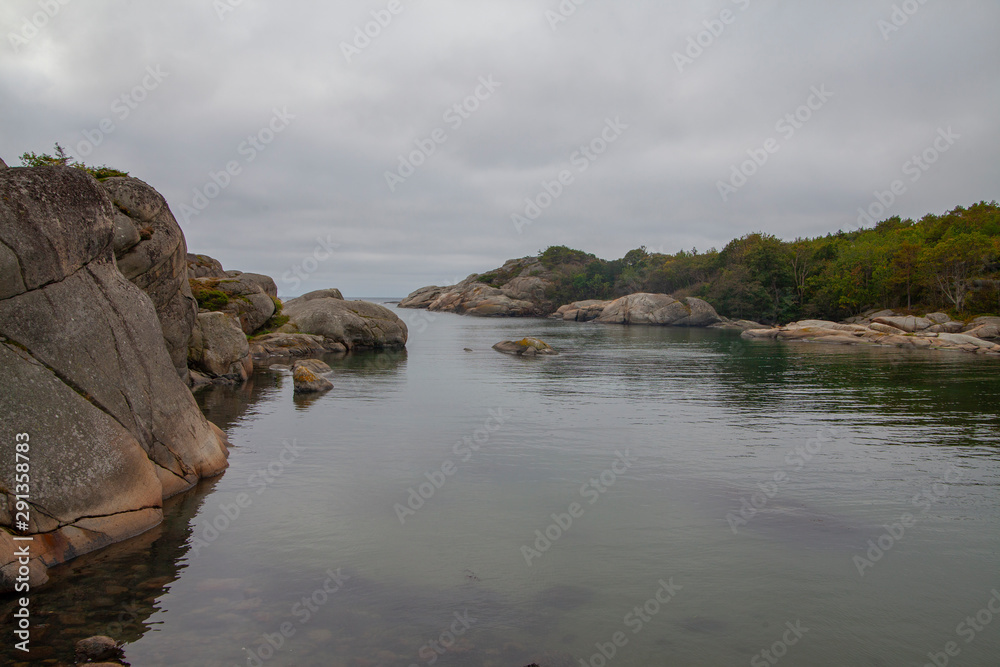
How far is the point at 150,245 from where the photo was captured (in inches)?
659

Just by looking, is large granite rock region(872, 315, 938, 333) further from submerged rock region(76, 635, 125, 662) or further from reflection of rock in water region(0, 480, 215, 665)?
submerged rock region(76, 635, 125, 662)

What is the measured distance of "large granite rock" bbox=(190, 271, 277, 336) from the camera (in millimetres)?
40656

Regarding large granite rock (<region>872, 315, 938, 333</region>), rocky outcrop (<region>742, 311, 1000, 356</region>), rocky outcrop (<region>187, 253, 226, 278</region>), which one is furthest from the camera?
large granite rock (<region>872, 315, 938, 333</region>)

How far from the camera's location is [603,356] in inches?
1896

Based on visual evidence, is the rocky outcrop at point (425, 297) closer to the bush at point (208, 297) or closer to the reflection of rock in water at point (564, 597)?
the bush at point (208, 297)

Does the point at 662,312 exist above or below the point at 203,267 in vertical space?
below

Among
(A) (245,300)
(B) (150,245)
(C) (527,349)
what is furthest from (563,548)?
(C) (527,349)

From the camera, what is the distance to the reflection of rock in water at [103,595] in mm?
7887

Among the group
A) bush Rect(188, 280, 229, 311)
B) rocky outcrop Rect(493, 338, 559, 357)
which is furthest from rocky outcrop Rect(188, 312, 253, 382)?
rocky outcrop Rect(493, 338, 559, 357)

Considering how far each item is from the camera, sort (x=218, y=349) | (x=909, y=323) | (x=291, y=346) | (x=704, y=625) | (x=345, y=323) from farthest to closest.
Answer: (x=909, y=323)
(x=345, y=323)
(x=291, y=346)
(x=218, y=349)
(x=704, y=625)

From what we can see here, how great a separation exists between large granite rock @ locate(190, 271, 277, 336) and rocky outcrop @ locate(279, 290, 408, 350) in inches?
97.6

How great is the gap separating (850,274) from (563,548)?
279 feet

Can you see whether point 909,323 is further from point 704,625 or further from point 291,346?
point 704,625

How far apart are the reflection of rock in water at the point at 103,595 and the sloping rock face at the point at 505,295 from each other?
4515 inches
